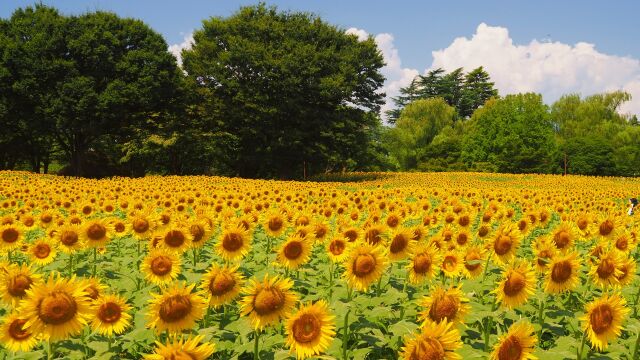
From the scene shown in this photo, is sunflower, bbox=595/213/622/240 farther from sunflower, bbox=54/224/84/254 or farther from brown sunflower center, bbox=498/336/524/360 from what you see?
sunflower, bbox=54/224/84/254

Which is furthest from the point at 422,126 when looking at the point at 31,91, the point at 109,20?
the point at 31,91

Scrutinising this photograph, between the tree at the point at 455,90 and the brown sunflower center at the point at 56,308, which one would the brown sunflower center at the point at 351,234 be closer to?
the brown sunflower center at the point at 56,308

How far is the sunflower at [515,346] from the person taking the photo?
272 cm

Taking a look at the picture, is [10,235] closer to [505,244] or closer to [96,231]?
[96,231]

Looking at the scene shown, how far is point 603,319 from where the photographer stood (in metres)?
3.35

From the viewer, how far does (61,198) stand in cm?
1116

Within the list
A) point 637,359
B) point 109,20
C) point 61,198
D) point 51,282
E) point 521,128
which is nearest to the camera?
point 51,282

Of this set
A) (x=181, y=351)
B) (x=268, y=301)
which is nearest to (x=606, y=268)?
(x=268, y=301)

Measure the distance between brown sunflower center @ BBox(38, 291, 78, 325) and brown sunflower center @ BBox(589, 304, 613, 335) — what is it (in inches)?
133

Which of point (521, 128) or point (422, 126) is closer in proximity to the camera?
point (521, 128)

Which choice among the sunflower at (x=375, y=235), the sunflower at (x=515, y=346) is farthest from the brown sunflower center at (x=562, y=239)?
the sunflower at (x=515, y=346)

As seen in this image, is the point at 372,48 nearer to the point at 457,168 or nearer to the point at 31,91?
the point at 457,168

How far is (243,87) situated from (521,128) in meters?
35.9

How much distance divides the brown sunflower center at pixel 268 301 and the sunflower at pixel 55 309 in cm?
102
